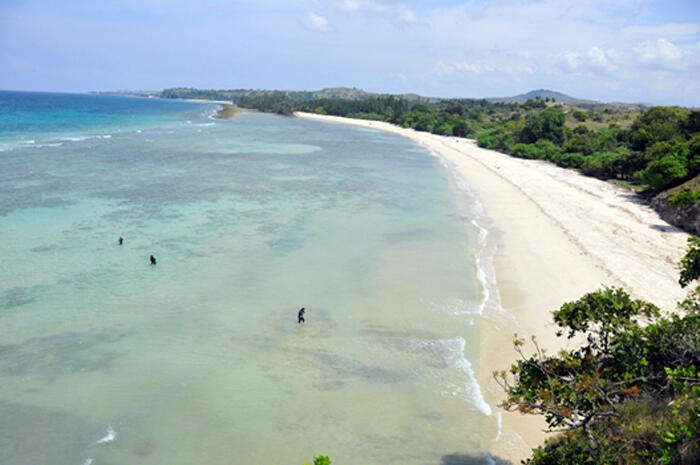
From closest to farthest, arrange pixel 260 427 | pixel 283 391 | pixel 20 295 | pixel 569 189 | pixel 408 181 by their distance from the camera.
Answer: pixel 260 427 → pixel 283 391 → pixel 20 295 → pixel 569 189 → pixel 408 181

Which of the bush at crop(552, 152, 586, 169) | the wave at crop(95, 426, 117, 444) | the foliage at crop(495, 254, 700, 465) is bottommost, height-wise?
the wave at crop(95, 426, 117, 444)

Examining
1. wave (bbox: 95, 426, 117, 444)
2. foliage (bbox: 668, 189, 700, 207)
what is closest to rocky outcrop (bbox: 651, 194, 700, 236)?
foliage (bbox: 668, 189, 700, 207)

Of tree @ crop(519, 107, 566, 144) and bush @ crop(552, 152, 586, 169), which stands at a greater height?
tree @ crop(519, 107, 566, 144)

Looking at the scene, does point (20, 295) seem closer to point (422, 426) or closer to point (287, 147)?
point (422, 426)

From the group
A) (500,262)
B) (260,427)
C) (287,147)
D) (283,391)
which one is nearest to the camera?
(260,427)

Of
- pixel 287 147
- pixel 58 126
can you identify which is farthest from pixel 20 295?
pixel 58 126

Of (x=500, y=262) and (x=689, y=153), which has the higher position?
(x=689, y=153)

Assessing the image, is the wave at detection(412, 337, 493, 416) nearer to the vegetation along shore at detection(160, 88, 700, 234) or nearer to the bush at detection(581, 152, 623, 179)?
the vegetation along shore at detection(160, 88, 700, 234)

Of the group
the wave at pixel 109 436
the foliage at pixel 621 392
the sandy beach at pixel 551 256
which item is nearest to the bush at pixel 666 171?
the sandy beach at pixel 551 256

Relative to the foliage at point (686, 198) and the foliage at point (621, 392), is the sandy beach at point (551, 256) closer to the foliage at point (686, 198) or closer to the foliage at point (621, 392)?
the foliage at point (686, 198)
